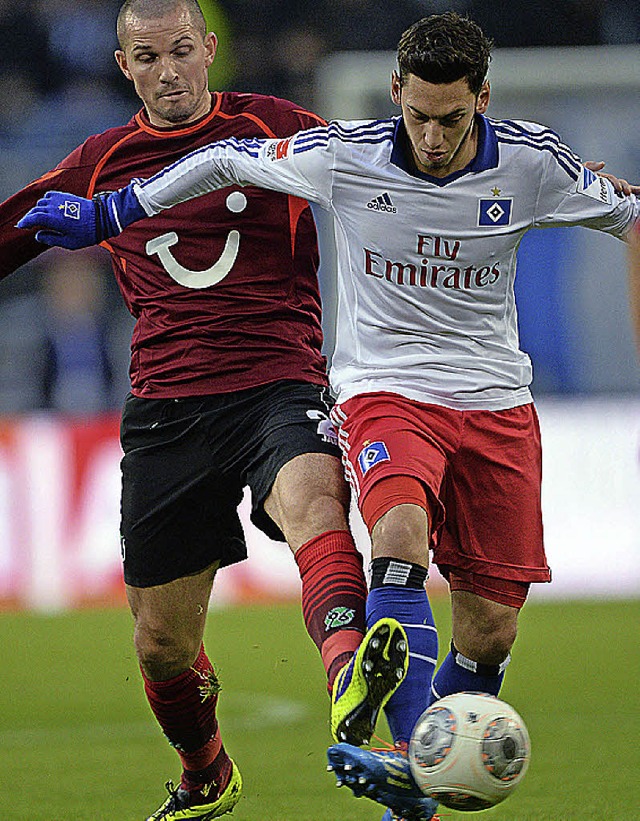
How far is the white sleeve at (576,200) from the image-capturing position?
436 cm

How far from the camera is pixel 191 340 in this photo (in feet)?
16.0

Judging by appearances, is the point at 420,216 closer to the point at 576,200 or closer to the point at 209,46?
the point at 576,200

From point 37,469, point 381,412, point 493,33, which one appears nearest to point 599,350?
point 493,33

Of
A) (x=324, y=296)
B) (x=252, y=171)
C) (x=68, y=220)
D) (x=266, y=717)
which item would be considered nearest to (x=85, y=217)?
(x=68, y=220)

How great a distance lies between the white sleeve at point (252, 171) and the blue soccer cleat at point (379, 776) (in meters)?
1.62

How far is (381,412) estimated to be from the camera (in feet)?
14.0

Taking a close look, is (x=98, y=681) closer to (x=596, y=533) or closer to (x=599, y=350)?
(x=596, y=533)

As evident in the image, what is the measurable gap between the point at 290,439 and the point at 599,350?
8381mm

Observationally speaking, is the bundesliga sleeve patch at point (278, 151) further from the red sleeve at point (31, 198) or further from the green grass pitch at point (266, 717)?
the green grass pitch at point (266, 717)

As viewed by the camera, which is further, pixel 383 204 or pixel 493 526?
pixel 493 526

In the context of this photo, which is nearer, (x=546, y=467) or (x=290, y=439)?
(x=290, y=439)

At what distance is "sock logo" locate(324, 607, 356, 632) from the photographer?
4012 millimetres

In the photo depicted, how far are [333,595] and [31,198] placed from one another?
195cm

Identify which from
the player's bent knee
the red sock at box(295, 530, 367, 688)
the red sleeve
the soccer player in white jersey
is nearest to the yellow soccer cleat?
the player's bent knee
